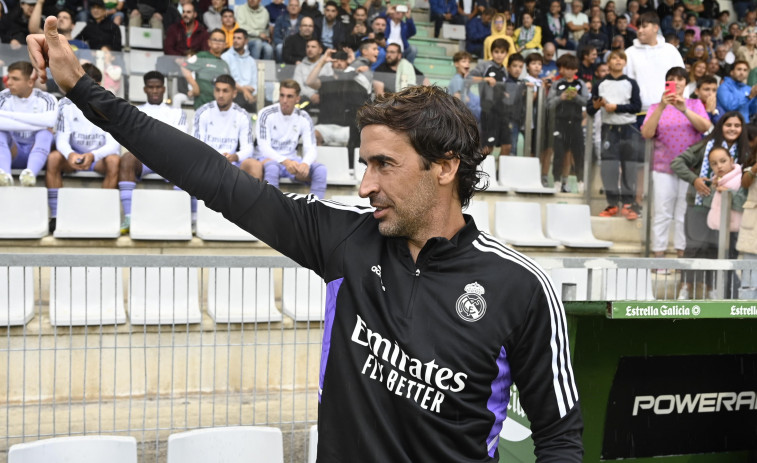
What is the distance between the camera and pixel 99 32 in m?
10.7

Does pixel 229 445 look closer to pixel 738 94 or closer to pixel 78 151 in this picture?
pixel 78 151

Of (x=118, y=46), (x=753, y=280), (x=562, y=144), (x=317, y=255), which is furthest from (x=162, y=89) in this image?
(x=317, y=255)

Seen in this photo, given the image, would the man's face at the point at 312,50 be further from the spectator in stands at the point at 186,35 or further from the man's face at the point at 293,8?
the man's face at the point at 293,8

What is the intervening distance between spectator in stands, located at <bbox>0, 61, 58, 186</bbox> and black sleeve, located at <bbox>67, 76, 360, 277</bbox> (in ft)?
21.2

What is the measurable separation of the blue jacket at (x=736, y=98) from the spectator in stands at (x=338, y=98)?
5014 mm

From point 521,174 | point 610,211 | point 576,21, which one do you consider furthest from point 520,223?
point 576,21

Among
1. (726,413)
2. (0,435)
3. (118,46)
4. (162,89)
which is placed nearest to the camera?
(726,413)

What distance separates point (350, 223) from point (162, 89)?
690cm

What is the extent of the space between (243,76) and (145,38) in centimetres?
344

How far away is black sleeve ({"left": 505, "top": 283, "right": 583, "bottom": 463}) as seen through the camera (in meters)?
1.95

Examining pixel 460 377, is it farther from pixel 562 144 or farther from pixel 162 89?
pixel 562 144

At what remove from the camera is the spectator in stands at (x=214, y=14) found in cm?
1148

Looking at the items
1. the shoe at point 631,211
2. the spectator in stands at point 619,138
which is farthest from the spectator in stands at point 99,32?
the shoe at point 631,211

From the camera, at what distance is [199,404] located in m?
4.36
